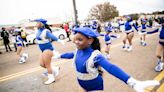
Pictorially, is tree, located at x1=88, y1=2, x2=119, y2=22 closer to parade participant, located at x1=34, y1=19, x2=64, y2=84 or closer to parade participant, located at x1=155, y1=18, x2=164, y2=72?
parade participant, located at x1=155, y1=18, x2=164, y2=72

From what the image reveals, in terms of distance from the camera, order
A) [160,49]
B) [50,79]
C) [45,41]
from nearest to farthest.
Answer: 1. [45,41]
2. [50,79]
3. [160,49]

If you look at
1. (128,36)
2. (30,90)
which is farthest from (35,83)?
(128,36)

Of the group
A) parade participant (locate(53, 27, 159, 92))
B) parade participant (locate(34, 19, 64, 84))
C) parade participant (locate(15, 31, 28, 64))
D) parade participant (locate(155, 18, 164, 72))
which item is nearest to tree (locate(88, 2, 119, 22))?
parade participant (locate(15, 31, 28, 64))

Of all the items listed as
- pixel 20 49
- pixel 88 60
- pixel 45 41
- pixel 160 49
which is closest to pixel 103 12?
pixel 20 49

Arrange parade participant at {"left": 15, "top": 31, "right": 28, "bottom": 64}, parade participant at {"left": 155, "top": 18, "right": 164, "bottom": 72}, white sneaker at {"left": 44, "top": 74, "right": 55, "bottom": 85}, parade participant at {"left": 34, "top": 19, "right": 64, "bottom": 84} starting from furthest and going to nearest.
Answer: parade participant at {"left": 15, "top": 31, "right": 28, "bottom": 64} → parade participant at {"left": 155, "top": 18, "right": 164, "bottom": 72} → white sneaker at {"left": 44, "top": 74, "right": 55, "bottom": 85} → parade participant at {"left": 34, "top": 19, "right": 64, "bottom": 84}

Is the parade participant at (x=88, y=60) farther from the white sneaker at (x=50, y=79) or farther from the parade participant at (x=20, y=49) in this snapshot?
the parade participant at (x=20, y=49)

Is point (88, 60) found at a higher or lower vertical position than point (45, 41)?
higher

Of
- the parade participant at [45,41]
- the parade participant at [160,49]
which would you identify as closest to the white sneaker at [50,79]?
the parade participant at [45,41]

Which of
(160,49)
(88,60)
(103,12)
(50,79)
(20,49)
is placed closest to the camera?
(88,60)

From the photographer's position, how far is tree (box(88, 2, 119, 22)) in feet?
253

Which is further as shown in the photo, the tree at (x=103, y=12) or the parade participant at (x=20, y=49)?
the tree at (x=103, y=12)

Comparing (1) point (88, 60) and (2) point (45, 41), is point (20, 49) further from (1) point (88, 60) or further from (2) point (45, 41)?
(1) point (88, 60)

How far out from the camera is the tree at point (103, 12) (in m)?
77.1

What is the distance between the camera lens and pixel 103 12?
3049 inches
